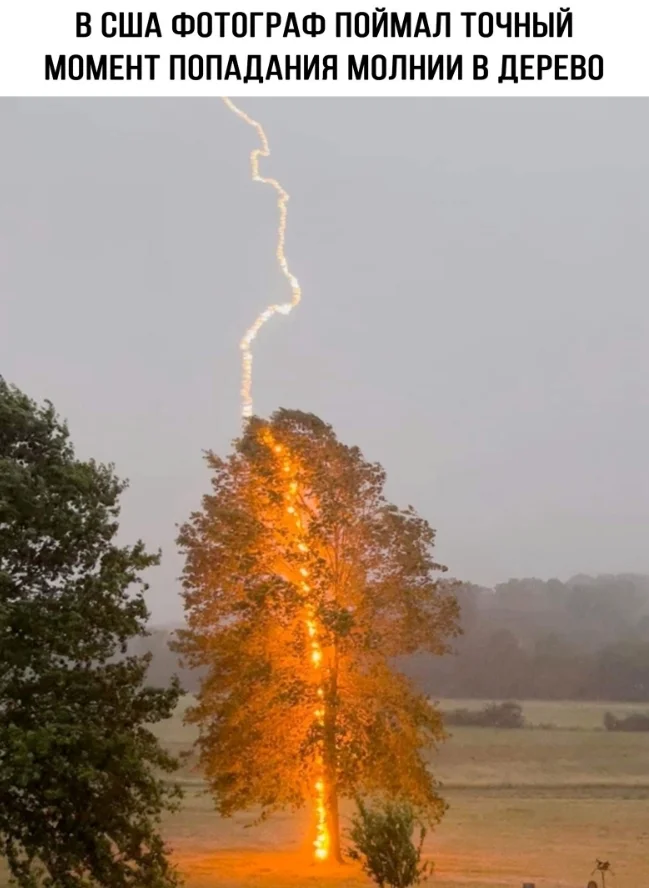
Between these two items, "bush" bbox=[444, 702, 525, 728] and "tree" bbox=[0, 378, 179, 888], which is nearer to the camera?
"tree" bbox=[0, 378, 179, 888]

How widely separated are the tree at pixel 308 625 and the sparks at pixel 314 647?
0.14ft

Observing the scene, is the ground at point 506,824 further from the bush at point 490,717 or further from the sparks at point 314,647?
the bush at point 490,717

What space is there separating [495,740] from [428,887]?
50.5 meters

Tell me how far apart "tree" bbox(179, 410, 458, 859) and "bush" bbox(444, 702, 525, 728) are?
51.1 metres

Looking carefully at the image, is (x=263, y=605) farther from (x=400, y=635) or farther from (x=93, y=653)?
(x=93, y=653)

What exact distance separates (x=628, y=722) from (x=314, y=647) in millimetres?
56031

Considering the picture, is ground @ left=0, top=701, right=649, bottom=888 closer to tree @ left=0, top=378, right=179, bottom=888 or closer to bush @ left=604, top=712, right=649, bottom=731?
bush @ left=604, top=712, right=649, bottom=731

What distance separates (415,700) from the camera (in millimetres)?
28344

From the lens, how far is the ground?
26.2 metres

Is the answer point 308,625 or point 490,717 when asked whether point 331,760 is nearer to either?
point 308,625

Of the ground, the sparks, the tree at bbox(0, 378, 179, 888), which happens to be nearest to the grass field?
the ground

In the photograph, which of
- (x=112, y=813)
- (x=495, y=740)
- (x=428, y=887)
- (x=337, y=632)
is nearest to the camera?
(x=112, y=813)
